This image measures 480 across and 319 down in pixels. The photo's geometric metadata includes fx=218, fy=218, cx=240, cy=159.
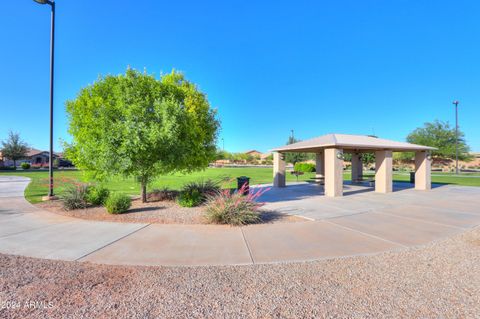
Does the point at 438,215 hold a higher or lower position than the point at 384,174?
lower

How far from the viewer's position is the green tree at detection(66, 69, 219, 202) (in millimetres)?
7566

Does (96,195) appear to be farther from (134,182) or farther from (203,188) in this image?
(134,182)

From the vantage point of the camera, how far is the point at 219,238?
543 centimetres

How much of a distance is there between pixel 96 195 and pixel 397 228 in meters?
10.8

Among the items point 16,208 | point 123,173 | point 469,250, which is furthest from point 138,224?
point 469,250

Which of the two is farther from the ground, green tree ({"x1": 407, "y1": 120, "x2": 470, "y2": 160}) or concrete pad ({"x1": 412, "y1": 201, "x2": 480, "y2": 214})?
green tree ({"x1": 407, "y1": 120, "x2": 470, "y2": 160})

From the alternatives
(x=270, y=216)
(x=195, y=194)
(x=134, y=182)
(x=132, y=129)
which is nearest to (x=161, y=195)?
(x=195, y=194)

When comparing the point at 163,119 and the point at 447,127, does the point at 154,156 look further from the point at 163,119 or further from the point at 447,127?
the point at 447,127

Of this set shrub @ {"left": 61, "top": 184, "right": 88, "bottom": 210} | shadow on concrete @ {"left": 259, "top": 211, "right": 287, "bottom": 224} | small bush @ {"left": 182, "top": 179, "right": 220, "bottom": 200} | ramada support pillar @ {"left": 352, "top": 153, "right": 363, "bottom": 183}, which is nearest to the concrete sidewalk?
shadow on concrete @ {"left": 259, "top": 211, "right": 287, "bottom": 224}

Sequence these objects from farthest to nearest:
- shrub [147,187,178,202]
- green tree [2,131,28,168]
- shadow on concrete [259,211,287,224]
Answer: green tree [2,131,28,168]
shrub [147,187,178,202]
shadow on concrete [259,211,287,224]

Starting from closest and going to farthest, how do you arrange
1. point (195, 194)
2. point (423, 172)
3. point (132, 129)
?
1. point (132, 129)
2. point (195, 194)
3. point (423, 172)

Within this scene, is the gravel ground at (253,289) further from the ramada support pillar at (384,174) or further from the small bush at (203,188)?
the ramada support pillar at (384,174)

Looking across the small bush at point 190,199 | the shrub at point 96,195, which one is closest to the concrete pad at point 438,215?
the small bush at point 190,199

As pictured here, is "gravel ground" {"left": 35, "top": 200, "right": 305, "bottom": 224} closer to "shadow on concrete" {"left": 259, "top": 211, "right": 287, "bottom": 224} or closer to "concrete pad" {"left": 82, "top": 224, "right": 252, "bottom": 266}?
"shadow on concrete" {"left": 259, "top": 211, "right": 287, "bottom": 224}
